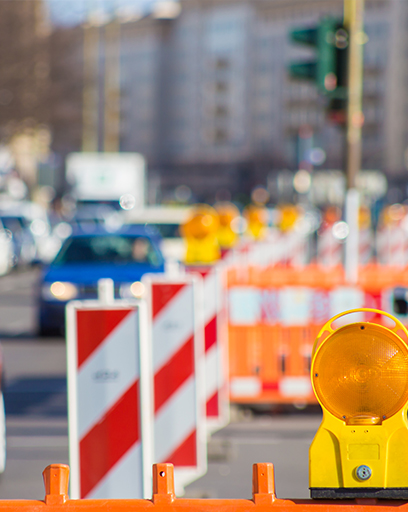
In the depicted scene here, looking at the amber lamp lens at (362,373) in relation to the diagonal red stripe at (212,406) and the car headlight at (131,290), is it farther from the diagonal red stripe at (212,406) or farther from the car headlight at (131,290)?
the car headlight at (131,290)

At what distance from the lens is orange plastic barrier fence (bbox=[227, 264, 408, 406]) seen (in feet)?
26.7

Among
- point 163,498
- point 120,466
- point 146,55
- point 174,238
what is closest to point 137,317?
point 120,466

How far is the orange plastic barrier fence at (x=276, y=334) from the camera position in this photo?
8141 millimetres

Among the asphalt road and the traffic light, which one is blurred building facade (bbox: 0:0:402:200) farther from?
A: the asphalt road

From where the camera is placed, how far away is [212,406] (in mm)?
7418

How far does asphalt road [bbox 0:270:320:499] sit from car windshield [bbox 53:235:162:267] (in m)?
2.71

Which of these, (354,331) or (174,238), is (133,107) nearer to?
(174,238)

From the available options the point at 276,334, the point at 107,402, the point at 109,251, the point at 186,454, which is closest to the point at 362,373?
the point at 107,402

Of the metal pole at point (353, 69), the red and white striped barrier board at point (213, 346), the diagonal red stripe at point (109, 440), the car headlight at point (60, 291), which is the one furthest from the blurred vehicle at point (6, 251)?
the diagonal red stripe at point (109, 440)

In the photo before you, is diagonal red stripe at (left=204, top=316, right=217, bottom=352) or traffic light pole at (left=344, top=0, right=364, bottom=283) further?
traffic light pole at (left=344, top=0, right=364, bottom=283)

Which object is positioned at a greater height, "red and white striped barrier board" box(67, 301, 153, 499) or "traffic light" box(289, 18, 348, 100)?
"traffic light" box(289, 18, 348, 100)

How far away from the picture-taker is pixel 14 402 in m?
8.57

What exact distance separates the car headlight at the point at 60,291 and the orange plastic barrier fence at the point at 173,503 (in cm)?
977

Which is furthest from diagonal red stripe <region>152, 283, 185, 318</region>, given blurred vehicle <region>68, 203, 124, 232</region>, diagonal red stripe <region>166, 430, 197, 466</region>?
blurred vehicle <region>68, 203, 124, 232</region>
